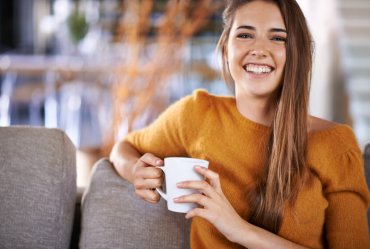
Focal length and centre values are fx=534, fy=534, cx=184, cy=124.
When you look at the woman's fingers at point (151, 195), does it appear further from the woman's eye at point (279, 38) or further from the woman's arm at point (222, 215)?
the woman's eye at point (279, 38)

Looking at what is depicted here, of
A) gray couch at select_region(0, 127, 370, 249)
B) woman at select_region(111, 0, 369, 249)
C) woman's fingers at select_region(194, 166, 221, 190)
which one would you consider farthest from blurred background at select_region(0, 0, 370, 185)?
woman's fingers at select_region(194, 166, 221, 190)

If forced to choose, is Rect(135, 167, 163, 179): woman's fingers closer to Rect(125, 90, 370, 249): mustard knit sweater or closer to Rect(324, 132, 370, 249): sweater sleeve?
Rect(125, 90, 370, 249): mustard knit sweater

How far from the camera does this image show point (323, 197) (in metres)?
1.12

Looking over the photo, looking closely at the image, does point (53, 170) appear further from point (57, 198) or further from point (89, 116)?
point (89, 116)

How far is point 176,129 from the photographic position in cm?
129

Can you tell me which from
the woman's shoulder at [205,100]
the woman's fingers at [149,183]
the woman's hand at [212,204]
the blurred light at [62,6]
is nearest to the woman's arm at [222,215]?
the woman's hand at [212,204]

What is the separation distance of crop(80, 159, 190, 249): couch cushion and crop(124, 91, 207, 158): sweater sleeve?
120mm

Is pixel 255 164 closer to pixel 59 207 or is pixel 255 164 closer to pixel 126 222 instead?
pixel 126 222

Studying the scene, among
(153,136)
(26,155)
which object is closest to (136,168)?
(153,136)

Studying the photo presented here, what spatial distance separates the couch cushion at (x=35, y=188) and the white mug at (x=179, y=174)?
0.42 metres

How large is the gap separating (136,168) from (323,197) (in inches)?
15.6

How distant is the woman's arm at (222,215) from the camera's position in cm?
94

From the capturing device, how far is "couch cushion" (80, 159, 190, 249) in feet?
4.16

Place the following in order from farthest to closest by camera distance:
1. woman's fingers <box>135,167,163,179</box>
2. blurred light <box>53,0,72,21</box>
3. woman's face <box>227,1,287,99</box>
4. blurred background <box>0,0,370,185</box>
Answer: blurred light <box>53,0,72,21</box>
blurred background <box>0,0,370,185</box>
woman's face <box>227,1,287,99</box>
woman's fingers <box>135,167,163,179</box>
